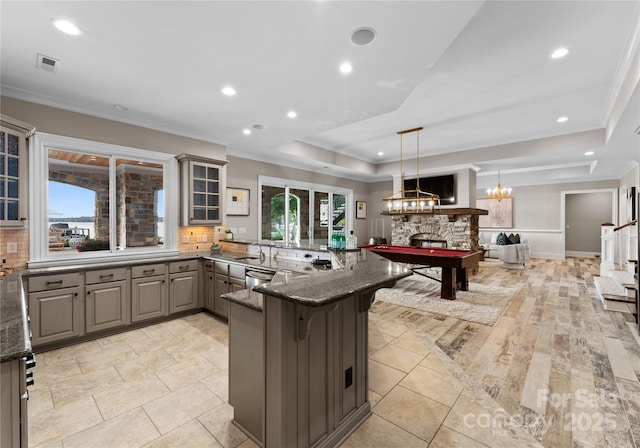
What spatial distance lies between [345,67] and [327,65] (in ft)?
0.53

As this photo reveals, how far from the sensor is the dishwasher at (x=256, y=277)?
10.5 feet

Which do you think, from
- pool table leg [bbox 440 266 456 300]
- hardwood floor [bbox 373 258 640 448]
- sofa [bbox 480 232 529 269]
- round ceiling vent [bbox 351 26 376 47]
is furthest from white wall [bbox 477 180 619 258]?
round ceiling vent [bbox 351 26 376 47]

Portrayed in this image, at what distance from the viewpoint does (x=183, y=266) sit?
13.2 feet

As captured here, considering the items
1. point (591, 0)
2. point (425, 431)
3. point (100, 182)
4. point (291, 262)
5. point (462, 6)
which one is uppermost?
point (591, 0)

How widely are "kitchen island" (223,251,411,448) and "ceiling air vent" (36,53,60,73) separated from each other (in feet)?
8.73

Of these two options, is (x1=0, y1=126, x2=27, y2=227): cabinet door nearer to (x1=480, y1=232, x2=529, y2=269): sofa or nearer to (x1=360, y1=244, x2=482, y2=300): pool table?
(x1=360, y1=244, x2=482, y2=300): pool table

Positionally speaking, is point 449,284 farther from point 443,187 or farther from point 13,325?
point 13,325

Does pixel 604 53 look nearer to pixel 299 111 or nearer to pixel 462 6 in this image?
pixel 462 6

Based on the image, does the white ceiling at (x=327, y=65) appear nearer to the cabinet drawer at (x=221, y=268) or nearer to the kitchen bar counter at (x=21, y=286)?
the kitchen bar counter at (x=21, y=286)

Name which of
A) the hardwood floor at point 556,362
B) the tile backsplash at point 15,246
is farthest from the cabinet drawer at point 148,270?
the hardwood floor at point 556,362

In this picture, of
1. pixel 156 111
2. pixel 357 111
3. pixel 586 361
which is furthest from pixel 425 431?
pixel 156 111

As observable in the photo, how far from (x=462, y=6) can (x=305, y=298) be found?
1.99 m

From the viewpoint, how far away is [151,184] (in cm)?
421

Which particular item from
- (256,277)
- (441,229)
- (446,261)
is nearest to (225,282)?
(256,277)
